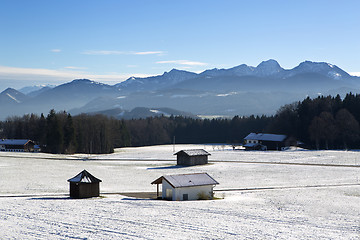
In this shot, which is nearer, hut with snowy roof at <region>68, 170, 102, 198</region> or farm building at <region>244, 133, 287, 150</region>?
hut with snowy roof at <region>68, 170, 102, 198</region>

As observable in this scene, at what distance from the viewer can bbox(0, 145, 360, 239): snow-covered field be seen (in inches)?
1112

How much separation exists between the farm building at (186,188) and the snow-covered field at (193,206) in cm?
233

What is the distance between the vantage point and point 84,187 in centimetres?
4619

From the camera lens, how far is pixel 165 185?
155 ft

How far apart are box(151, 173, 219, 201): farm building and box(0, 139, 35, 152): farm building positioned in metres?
85.4

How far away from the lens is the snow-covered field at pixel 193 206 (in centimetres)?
2823

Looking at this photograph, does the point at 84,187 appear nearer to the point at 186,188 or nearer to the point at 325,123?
the point at 186,188

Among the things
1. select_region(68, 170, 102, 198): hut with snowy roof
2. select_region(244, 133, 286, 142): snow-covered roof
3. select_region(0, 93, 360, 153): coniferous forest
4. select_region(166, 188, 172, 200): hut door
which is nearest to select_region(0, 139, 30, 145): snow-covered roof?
select_region(0, 93, 360, 153): coniferous forest

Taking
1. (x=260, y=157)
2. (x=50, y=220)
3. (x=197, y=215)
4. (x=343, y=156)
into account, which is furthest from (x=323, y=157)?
(x=50, y=220)

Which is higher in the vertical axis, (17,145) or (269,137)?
(269,137)

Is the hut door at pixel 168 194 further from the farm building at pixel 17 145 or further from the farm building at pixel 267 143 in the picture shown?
the farm building at pixel 17 145

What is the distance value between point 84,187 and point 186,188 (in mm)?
11219

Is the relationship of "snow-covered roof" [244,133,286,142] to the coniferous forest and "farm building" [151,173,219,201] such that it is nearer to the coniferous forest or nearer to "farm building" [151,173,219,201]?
the coniferous forest

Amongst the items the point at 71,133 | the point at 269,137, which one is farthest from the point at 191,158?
the point at 71,133
